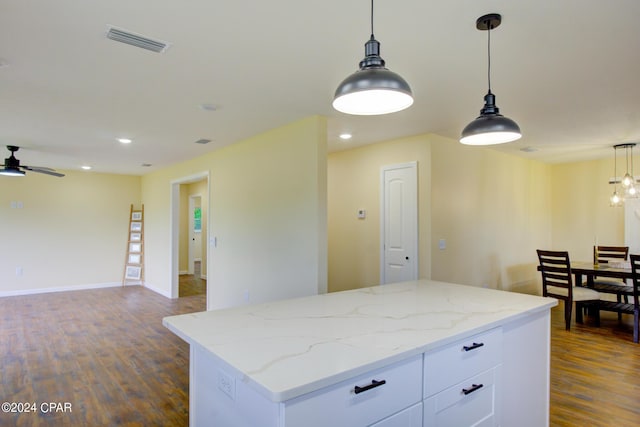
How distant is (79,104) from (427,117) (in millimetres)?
3357

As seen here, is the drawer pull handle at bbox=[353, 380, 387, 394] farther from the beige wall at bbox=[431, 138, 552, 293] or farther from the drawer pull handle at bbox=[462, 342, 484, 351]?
the beige wall at bbox=[431, 138, 552, 293]

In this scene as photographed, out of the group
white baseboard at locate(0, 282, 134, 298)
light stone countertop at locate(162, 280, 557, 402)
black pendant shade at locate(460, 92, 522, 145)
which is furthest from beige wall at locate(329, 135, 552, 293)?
white baseboard at locate(0, 282, 134, 298)

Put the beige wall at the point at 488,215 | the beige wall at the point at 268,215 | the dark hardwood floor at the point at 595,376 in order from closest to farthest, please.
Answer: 1. the dark hardwood floor at the point at 595,376
2. the beige wall at the point at 268,215
3. the beige wall at the point at 488,215

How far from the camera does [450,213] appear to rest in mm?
4793

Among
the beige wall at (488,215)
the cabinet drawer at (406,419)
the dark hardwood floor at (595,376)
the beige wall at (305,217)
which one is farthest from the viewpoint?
the beige wall at (488,215)

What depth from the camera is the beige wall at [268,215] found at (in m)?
3.70

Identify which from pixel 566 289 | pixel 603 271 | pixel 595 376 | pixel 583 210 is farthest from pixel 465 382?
pixel 583 210

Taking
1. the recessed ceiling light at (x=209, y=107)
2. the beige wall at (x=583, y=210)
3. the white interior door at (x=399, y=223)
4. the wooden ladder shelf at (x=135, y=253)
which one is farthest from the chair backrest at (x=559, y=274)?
the wooden ladder shelf at (x=135, y=253)

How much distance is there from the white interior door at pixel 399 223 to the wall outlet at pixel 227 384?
141 inches

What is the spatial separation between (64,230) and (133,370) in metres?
5.58

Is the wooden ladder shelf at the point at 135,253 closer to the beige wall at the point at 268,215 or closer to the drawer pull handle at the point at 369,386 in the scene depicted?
the beige wall at the point at 268,215

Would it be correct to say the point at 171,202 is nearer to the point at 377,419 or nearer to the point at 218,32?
the point at 218,32

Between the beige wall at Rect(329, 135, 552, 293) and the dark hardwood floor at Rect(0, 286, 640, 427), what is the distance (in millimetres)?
1261

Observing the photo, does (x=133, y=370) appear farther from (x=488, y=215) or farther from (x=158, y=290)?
(x=488, y=215)
